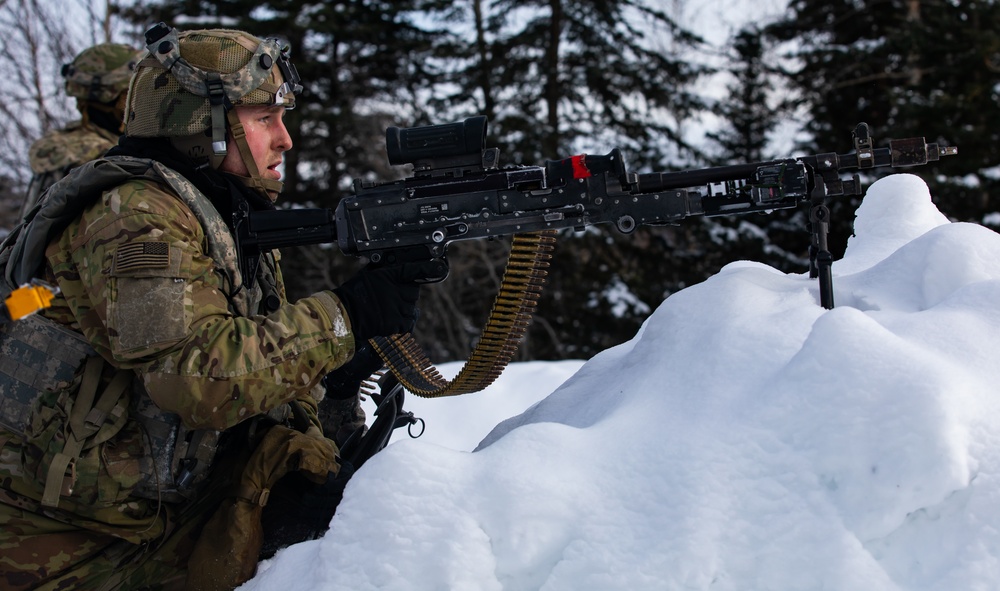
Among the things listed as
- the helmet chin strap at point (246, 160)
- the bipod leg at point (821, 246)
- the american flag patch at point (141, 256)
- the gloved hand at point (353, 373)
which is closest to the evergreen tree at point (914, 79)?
the bipod leg at point (821, 246)

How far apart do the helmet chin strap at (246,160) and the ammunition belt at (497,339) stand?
811 millimetres

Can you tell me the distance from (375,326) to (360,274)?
0.18m

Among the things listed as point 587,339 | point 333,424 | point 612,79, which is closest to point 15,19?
point 612,79

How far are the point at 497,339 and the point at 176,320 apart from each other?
1554 mm

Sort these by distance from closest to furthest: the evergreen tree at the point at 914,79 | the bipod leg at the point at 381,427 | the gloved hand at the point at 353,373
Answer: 1. the bipod leg at the point at 381,427
2. the gloved hand at the point at 353,373
3. the evergreen tree at the point at 914,79

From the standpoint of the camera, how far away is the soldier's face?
277cm

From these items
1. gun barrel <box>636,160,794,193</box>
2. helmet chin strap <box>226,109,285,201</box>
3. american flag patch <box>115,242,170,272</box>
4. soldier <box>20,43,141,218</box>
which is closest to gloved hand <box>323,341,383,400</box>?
helmet chin strap <box>226,109,285,201</box>

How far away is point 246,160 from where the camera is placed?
9.08 ft

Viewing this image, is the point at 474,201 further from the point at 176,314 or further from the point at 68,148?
the point at 68,148

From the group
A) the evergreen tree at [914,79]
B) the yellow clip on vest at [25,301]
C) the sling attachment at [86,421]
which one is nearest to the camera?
the yellow clip on vest at [25,301]

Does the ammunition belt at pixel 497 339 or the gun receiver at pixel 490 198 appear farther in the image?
the ammunition belt at pixel 497 339

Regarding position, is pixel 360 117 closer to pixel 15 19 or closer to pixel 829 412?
pixel 15 19

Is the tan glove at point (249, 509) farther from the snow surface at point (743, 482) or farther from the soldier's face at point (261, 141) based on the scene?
the soldier's face at point (261, 141)

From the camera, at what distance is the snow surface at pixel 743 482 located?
1.78m
